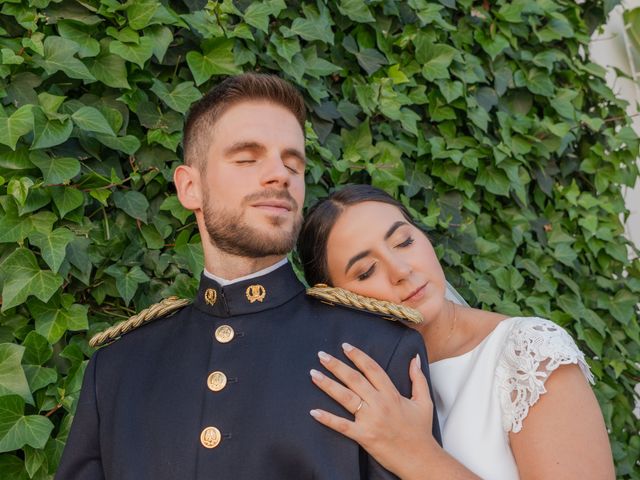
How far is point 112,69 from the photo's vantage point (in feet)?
6.68

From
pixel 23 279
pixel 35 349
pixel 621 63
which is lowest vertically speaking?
pixel 621 63

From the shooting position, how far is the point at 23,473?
1869 millimetres

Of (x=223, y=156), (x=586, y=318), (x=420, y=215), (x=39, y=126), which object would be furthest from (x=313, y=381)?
(x=586, y=318)

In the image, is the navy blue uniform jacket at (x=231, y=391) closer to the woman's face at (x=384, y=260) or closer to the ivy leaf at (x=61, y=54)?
the woman's face at (x=384, y=260)

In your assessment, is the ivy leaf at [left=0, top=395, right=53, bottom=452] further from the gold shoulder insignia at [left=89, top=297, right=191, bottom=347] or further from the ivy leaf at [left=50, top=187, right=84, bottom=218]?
the ivy leaf at [left=50, top=187, right=84, bottom=218]

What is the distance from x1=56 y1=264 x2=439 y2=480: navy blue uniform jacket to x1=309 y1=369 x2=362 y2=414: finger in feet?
0.07

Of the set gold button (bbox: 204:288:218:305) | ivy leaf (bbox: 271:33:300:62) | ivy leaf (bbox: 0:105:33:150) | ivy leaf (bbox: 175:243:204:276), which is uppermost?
ivy leaf (bbox: 271:33:300:62)

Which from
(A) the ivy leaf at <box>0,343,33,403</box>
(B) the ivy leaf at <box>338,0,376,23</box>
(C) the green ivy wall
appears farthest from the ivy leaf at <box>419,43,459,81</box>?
(A) the ivy leaf at <box>0,343,33,403</box>

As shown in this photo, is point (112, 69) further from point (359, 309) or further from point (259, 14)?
point (359, 309)

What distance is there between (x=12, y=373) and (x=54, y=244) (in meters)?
0.29

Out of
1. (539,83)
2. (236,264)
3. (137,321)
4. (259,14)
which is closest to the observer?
(236,264)

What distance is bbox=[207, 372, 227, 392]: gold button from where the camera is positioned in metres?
1.63

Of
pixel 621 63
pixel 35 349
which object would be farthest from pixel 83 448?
pixel 621 63

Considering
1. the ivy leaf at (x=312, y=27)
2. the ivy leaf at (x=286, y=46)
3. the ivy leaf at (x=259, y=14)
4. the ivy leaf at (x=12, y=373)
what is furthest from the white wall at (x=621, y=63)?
the ivy leaf at (x=12, y=373)
